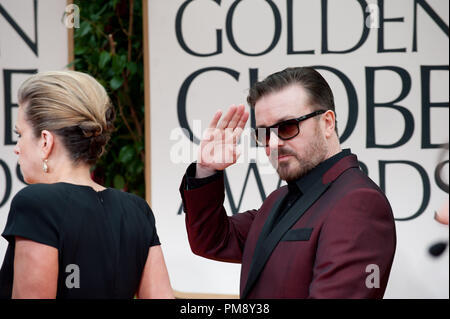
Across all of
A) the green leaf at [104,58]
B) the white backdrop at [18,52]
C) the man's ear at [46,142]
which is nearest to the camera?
the man's ear at [46,142]

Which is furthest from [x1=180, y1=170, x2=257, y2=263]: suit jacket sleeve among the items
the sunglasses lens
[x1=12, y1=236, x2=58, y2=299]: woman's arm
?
[x1=12, y1=236, x2=58, y2=299]: woman's arm

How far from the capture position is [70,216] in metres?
1.13

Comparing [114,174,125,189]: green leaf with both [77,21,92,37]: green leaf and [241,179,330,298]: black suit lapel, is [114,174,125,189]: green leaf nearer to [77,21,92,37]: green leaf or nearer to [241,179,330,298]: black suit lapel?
[77,21,92,37]: green leaf

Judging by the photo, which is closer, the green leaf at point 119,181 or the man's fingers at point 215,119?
the man's fingers at point 215,119

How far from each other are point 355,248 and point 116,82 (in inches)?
71.0

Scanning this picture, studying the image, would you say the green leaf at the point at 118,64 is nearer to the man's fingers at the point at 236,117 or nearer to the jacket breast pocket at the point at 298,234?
the man's fingers at the point at 236,117

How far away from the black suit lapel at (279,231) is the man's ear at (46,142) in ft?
1.94

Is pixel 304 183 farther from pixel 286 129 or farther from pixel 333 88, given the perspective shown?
pixel 333 88

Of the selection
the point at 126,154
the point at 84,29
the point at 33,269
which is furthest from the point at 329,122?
the point at 84,29

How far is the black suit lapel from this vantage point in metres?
1.44

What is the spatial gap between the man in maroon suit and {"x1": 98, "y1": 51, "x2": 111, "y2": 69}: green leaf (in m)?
1.26

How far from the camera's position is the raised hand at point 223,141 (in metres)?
1.57

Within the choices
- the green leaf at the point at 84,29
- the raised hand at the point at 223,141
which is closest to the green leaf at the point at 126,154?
the green leaf at the point at 84,29
